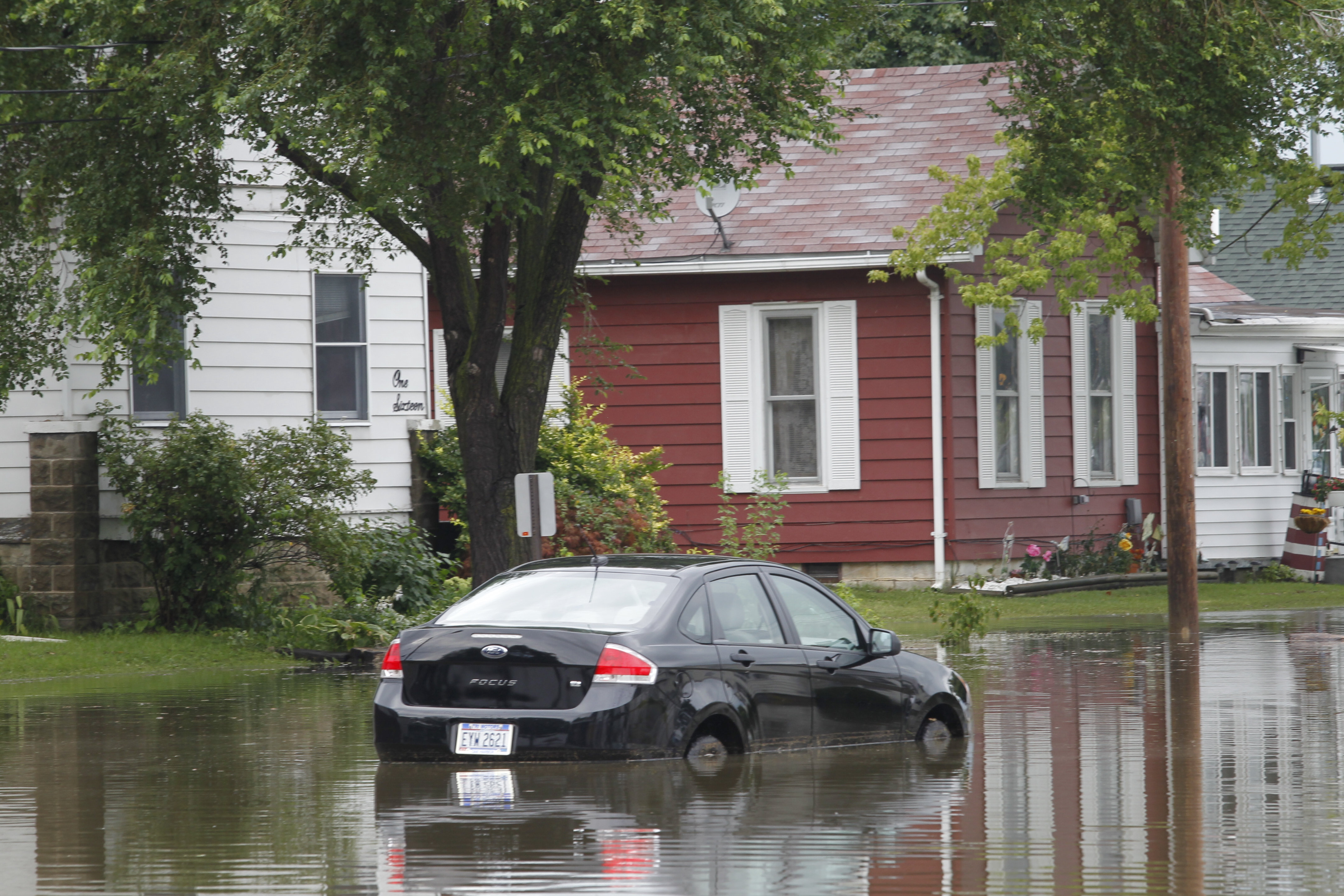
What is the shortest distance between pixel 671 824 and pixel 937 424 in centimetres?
1707

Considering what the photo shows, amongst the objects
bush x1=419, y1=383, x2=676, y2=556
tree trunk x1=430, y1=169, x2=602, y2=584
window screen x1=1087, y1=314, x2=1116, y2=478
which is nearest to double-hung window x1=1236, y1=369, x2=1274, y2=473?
window screen x1=1087, y1=314, x2=1116, y2=478

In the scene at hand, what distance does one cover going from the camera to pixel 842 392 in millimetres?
25734

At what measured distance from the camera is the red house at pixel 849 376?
83.9ft

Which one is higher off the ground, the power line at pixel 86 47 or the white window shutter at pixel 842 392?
the power line at pixel 86 47

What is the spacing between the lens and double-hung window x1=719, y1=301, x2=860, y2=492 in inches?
1014

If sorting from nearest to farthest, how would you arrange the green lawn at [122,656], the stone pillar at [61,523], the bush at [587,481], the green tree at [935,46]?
1. the green lawn at [122,656]
2. the stone pillar at [61,523]
3. the bush at [587,481]
4. the green tree at [935,46]

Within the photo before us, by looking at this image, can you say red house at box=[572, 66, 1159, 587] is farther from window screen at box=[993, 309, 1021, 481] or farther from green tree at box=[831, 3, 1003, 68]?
green tree at box=[831, 3, 1003, 68]

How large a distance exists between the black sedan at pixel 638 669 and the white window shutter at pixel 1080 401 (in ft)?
53.6

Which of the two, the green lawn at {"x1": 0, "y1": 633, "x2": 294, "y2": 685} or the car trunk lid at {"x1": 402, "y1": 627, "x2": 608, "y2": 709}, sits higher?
the car trunk lid at {"x1": 402, "y1": 627, "x2": 608, "y2": 709}

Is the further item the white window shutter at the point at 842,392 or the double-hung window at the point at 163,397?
the white window shutter at the point at 842,392

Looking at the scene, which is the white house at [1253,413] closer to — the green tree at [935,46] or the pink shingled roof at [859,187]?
the pink shingled roof at [859,187]

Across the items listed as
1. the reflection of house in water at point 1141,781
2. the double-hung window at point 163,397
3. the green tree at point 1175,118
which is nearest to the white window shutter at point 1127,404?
the green tree at point 1175,118

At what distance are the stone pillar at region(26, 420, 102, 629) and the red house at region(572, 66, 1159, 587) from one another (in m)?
8.21

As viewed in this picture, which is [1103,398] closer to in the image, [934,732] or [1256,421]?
[1256,421]
